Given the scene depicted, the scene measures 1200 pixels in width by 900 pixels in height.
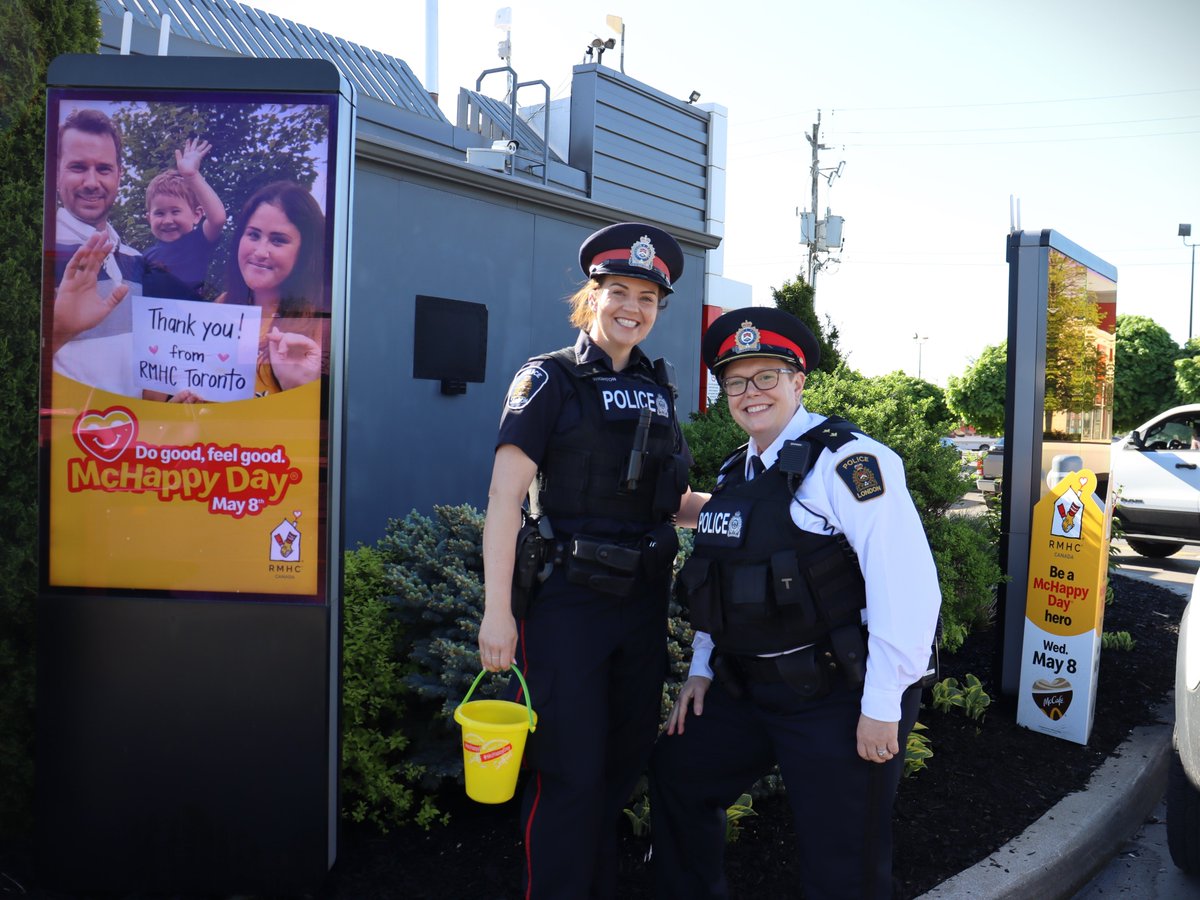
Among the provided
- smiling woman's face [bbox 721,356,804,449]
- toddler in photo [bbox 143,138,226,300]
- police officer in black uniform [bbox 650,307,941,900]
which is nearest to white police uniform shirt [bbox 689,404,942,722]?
police officer in black uniform [bbox 650,307,941,900]

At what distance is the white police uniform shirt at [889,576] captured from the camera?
7.13 ft

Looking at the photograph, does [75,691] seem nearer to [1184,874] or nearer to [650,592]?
[650,592]

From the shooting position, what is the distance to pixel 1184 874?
138 inches

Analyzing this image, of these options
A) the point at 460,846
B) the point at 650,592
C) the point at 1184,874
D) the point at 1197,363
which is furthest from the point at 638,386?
the point at 1197,363

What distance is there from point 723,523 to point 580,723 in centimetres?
64

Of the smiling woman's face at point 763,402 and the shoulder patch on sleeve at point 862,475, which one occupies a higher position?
the smiling woman's face at point 763,402

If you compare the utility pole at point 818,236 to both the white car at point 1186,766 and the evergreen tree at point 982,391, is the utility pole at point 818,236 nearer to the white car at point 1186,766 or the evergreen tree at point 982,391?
the evergreen tree at point 982,391

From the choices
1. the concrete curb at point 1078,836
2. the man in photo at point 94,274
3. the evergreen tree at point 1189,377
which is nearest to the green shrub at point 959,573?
the concrete curb at point 1078,836

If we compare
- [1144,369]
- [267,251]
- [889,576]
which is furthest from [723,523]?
[1144,369]

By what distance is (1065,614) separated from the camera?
4445 mm

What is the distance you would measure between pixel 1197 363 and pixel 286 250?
1118 inches

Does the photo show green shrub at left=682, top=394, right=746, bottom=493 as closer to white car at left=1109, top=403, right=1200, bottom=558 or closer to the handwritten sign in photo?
the handwritten sign in photo

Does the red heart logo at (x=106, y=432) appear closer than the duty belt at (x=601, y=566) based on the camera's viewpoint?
No

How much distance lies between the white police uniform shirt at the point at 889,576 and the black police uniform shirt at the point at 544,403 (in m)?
0.65
